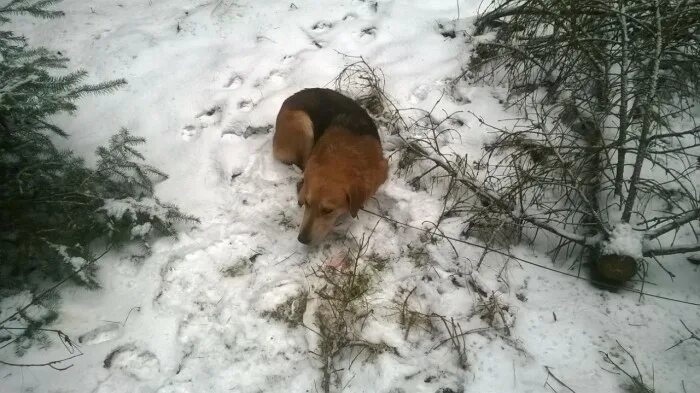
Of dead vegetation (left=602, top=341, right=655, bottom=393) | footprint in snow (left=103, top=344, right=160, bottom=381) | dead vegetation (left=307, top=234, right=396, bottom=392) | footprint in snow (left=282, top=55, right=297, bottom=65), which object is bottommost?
footprint in snow (left=103, top=344, right=160, bottom=381)

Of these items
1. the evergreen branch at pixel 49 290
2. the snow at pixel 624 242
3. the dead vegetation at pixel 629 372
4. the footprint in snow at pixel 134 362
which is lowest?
the footprint in snow at pixel 134 362

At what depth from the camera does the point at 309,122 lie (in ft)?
11.6

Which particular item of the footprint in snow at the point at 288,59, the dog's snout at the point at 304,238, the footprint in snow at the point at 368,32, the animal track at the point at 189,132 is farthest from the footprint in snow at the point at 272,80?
the dog's snout at the point at 304,238

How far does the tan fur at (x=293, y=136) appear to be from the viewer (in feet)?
11.5

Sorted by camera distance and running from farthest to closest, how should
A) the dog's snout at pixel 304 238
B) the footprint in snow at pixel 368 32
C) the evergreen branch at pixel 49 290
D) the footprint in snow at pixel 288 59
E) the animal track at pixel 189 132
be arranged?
1. the footprint in snow at pixel 368 32
2. the footprint in snow at pixel 288 59
3. the animal track at pixel 189 132
4. the dog's snout at pixel 304 238
5. the evergreen branch at pixel 49 290

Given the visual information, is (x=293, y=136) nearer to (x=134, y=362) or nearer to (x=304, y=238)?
(x=304, y=238)

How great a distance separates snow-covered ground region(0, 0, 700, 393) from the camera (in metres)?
2.36

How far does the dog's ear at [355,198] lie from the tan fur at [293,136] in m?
0.71

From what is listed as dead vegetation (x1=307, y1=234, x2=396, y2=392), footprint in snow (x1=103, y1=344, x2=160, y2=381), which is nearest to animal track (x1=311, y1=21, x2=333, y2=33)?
dead vegetation (x1=307, y1=234, x2=396, y2=392)

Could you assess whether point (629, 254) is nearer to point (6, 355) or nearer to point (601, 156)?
point (601, 156)

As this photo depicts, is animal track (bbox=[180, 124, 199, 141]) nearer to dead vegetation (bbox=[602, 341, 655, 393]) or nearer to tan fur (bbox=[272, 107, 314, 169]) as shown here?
tan fur (bbox=[272, 107, 314, 169])

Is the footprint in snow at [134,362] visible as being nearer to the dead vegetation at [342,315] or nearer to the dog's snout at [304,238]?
the dead vegetation at [342,315]

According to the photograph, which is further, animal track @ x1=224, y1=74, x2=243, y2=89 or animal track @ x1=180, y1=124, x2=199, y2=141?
animal track @ x1=224, y1=74, x2=243, y2=89

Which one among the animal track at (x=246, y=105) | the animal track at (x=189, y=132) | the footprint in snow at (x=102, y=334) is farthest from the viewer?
the animal track at (x=246, y=105)
